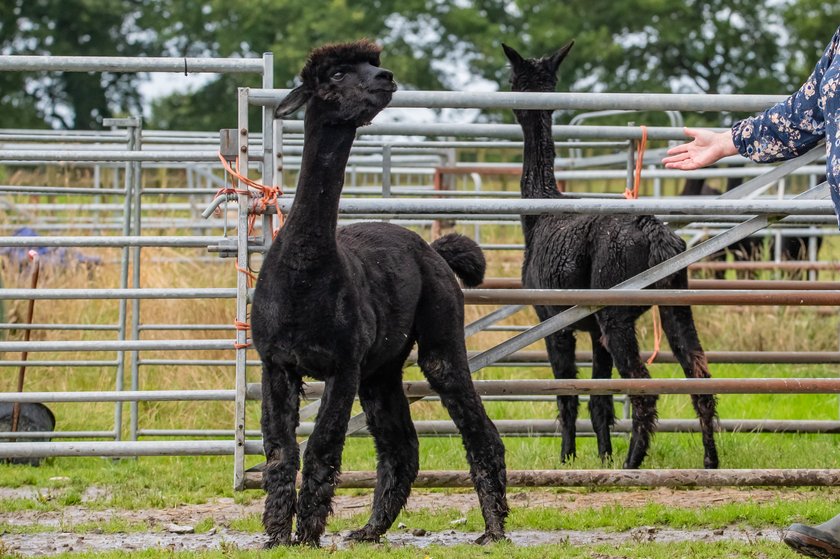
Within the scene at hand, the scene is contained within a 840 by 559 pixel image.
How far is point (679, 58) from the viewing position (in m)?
29.6

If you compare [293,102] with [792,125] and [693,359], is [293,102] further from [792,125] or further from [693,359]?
[693,359]

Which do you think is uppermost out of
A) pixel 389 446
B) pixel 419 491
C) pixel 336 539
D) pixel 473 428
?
pixel 473 428

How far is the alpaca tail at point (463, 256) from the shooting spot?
5.92 metres

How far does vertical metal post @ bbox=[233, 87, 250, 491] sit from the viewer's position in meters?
5.67

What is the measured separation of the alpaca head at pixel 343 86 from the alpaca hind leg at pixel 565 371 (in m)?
2.79

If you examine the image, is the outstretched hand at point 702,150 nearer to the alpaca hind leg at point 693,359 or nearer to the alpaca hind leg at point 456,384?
the alpaca hind leg at point 456,384

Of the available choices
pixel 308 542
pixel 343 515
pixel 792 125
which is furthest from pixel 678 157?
pixel 343 515

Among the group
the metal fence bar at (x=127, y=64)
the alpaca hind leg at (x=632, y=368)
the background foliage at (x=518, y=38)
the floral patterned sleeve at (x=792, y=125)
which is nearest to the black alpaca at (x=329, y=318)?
the metal fence bar at (x=127, y=64)

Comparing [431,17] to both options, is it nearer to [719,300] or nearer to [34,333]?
[34,333]

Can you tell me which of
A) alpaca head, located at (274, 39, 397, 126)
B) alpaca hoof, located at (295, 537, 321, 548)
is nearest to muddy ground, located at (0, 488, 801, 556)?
alpaca hoof, located at (295, 537, 321, 548)

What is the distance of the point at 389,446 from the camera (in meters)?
5.62

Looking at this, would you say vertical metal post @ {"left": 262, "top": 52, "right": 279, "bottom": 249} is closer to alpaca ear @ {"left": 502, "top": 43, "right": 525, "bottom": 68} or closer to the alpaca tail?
the alpaca tail

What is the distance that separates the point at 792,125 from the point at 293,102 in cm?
204

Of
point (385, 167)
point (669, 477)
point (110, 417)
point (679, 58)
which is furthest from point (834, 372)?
point (679, 58)
